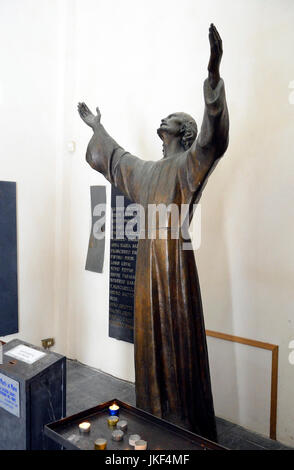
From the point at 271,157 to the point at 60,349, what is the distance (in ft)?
7.54

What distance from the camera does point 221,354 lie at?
7.62 feet

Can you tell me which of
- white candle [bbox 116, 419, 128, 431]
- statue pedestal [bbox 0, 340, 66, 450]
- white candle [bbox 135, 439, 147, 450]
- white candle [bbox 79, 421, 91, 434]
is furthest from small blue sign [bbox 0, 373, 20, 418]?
white candle [bbox 135, 439, 147, 450]

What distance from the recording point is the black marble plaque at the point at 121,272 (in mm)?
2719

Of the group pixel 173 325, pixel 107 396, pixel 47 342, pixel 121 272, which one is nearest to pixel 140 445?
pixel 173 325

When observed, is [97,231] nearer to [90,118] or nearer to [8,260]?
[8,260]

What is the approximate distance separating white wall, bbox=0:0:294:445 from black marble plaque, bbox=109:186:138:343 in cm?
13

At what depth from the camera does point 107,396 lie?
2.53 m

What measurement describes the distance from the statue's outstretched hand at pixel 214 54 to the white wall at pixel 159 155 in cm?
79

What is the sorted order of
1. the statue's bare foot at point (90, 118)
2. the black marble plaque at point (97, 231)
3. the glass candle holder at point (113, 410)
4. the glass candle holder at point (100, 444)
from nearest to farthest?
the glass candle holder at point (100, 444) < the glass candle holder at point (113, 410) < the statue's bare foot at point (90, 118) < the black marble plaque at point (97, 231)

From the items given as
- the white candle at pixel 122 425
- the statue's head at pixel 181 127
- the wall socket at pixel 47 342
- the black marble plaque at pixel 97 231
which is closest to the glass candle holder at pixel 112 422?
the white candle at pixel 122 425

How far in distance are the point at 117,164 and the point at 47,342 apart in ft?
6.01

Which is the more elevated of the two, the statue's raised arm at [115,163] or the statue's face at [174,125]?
the statue's face at [174,125]

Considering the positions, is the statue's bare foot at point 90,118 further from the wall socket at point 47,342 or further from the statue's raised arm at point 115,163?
the wall socket at point 47,342

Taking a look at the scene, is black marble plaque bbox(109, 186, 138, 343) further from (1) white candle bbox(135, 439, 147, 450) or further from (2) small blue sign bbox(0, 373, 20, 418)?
(1) white candle bbox(135, 439, 147, 450)
